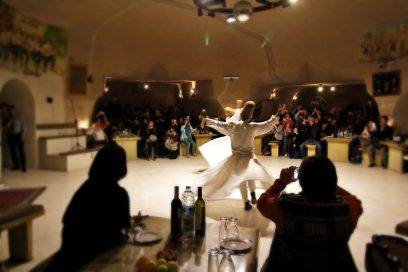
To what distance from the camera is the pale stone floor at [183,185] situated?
3.97m

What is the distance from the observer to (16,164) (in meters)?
8.22

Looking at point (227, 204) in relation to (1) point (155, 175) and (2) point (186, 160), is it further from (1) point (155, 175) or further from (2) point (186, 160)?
(2) point (186, 160)

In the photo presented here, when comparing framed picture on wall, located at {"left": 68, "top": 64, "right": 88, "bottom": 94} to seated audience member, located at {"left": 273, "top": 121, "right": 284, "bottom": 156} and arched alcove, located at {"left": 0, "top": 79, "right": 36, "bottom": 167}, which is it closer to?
arched alcove, located at {"left": 0, "top": 79, "right": 36, "bottom": 167}

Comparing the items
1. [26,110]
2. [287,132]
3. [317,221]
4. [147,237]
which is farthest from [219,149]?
[26,110]

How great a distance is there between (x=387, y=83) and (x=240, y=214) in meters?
6.64

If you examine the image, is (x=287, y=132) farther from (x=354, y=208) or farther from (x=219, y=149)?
(x=354, y=208)

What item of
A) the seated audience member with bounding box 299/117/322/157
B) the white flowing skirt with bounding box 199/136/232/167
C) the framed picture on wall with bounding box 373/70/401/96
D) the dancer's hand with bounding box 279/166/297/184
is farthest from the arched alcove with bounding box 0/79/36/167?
the framed picture on wall with bounding box 373/70/401/96

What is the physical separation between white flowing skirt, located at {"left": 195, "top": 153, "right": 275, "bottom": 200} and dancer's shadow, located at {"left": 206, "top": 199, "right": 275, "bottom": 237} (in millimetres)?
291

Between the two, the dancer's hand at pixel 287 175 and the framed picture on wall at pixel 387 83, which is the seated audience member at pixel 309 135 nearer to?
the framed picture on wall at pixel 387 83

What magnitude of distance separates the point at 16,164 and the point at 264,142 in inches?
262

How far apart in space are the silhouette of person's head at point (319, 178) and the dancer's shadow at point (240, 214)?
224 cm

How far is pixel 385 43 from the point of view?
910cm

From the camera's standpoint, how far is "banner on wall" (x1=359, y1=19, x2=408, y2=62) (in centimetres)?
861

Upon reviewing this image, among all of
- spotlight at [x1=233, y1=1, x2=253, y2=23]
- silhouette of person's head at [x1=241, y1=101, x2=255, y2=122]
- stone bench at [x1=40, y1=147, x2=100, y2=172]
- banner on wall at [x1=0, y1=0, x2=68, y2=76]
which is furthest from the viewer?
stone bench at [x1=40, y1=147, x2=100, y2=172]
